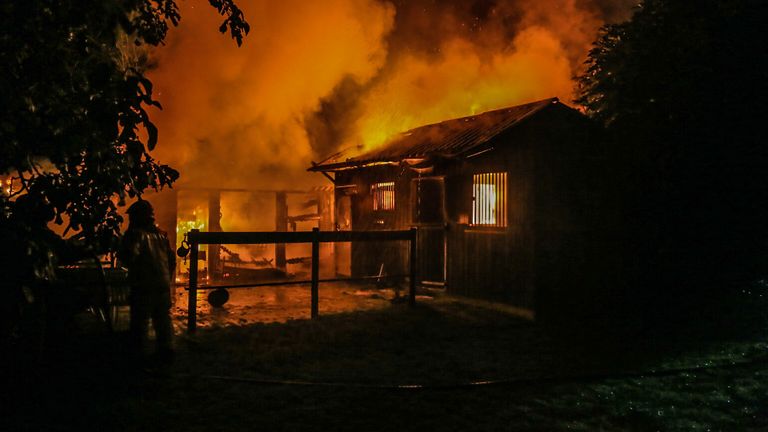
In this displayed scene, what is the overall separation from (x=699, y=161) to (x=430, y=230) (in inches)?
214

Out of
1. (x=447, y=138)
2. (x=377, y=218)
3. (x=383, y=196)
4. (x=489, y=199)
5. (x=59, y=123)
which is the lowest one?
(x=377, y=218)

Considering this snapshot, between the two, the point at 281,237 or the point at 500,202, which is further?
the point at 500,202

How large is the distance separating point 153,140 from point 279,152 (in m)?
21.8

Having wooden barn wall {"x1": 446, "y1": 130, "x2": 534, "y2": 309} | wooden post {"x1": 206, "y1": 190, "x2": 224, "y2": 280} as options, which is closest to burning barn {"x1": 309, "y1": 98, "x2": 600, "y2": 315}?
wooden barn wall {"x1": 446, "y1": 130, "x2": 534, "y2": 309}

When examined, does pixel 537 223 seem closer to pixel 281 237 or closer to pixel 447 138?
pixel 447 138

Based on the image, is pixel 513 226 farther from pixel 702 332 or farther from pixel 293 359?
pixel 293 359

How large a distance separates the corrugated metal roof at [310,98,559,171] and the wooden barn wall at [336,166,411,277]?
51cm

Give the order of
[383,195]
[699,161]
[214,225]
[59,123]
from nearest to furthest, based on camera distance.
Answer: [59,123] < [699,161] < [383,195] < [214,225]

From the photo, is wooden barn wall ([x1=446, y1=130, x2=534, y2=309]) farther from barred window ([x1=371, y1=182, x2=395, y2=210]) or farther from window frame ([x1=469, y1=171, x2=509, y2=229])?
barred window ([x1=371, y1=182, x2=395, y2=210])

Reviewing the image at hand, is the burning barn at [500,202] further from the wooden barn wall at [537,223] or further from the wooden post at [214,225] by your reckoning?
the wooden post at [214,225]

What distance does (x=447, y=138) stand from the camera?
1280cm

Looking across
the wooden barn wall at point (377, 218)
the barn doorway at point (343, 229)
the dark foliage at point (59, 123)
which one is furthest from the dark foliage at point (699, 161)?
the dark foliage at point (59, 123)

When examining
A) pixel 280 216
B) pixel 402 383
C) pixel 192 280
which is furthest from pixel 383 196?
pixel 402 383

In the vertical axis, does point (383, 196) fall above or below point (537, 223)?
above
